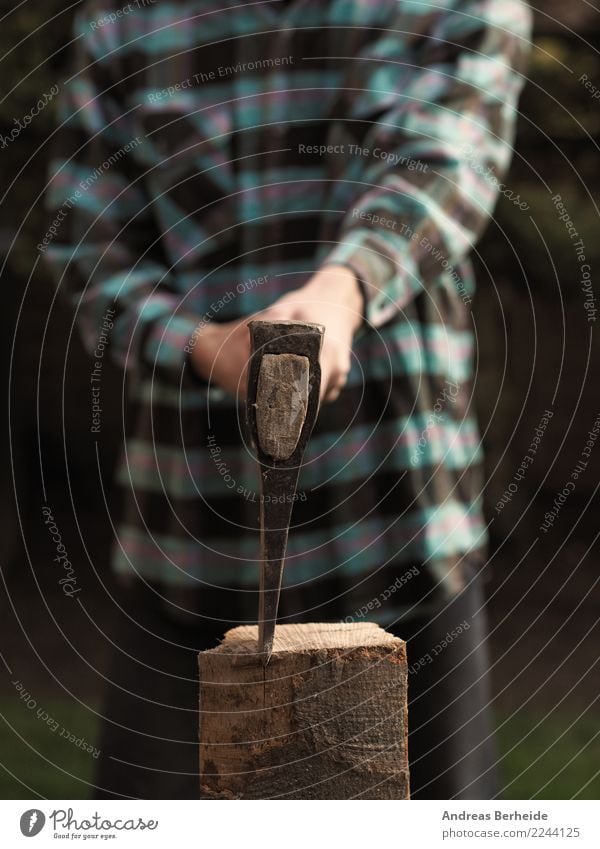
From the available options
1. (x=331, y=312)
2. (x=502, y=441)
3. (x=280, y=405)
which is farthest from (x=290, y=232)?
(x=502, y=441)

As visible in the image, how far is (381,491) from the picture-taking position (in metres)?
0.86

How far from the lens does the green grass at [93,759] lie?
1476 millimetres

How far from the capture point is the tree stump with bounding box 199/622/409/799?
0.55 m

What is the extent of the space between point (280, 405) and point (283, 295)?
0.98ft

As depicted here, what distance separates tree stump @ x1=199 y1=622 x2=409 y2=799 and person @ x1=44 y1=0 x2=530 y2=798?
0.23 m

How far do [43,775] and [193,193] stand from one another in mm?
1029

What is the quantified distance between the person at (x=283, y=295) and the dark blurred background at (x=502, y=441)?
28.3 inches

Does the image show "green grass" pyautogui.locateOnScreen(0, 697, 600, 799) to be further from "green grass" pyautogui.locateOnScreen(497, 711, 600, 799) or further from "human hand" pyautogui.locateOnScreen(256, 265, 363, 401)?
"human hand" pyautogui.locateOnScreen(256, 265, 363, 401)

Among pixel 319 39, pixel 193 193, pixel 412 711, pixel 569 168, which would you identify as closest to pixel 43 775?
pixel 412 711

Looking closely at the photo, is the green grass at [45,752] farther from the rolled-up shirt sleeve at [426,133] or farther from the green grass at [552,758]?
the rolled-up shirt sleeve at [426,133]

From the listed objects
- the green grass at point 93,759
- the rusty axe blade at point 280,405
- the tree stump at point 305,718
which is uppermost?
the rusty axe blade at point 280,405

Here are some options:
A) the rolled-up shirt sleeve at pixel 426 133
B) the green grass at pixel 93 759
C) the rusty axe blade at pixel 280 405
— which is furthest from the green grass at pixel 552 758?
the rusty axe blade at pixel 280 405

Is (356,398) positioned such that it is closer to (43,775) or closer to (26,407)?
(43,775)

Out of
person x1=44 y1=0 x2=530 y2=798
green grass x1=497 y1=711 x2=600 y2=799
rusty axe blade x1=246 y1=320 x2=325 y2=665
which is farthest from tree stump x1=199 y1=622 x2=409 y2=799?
green grass x1=497 y1=711 x2=600 y2=799
